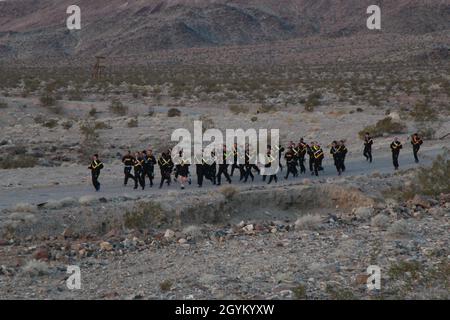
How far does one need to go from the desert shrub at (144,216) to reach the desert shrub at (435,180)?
7702 mm

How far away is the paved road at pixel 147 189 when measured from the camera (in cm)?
2281

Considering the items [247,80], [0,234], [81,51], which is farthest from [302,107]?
[81,51]

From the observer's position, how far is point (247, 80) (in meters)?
64.8

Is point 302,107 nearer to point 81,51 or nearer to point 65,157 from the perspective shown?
point 65,157

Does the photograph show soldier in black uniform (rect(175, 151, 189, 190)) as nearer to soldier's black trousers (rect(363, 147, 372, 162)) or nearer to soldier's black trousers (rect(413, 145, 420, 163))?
soldier's black trousers (rect(363, 147, 372, 162))

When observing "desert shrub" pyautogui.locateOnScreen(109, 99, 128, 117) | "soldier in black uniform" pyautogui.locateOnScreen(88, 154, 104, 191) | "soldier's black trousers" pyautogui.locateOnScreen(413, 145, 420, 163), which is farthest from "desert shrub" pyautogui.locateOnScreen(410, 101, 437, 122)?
"soldier in black uniform" pyautogui.locateOnScreen(88, 154, 104, 191)

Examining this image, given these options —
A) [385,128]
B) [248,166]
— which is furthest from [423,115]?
[248,166]

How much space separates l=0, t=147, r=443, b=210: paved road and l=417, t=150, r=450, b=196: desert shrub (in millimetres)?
4000

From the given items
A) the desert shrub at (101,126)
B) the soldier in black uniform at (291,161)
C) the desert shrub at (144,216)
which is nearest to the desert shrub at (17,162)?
the desert shrub at (101,126)

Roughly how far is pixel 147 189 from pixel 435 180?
9160mm

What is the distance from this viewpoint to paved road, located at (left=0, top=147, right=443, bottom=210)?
2281 centimetres

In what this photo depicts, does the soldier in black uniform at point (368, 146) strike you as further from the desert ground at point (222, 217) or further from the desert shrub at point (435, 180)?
the desert shrub at point (435, 180)

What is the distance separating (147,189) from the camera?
79.9ft
